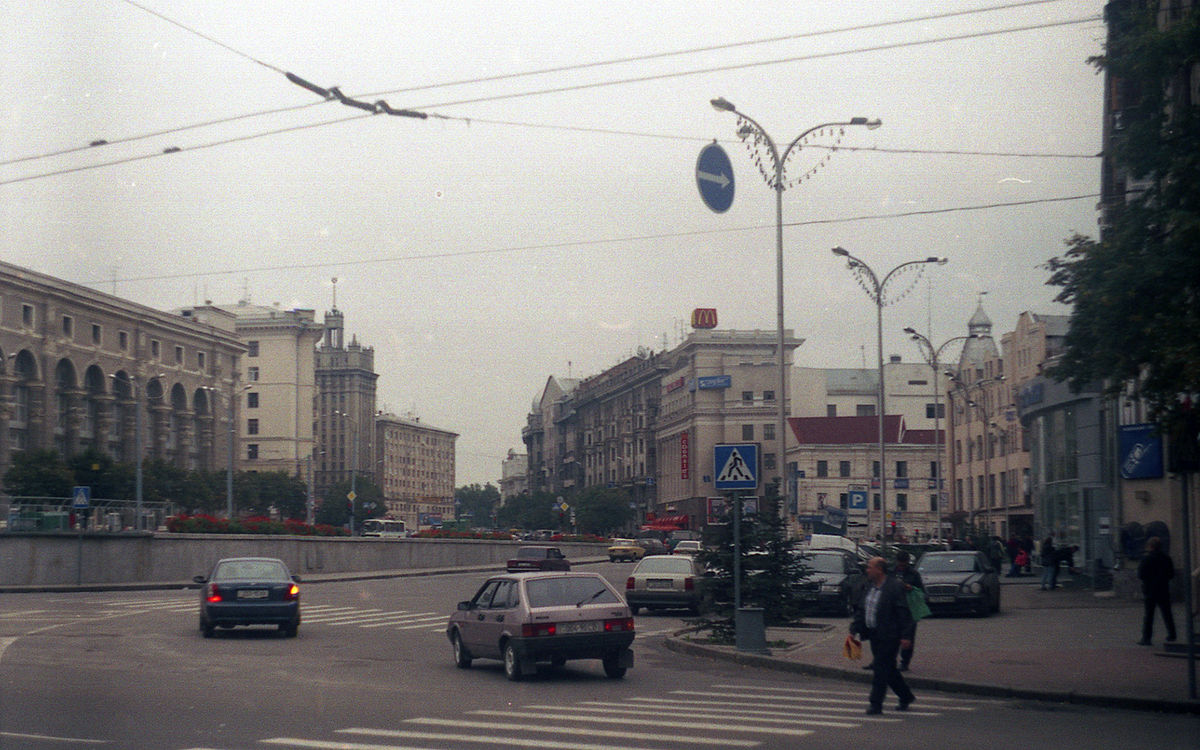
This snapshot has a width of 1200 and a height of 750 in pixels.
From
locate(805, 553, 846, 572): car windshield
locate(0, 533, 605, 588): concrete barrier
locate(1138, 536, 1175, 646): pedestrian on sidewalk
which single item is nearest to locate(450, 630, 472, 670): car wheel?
locate(1138, 536, 1175, 646): pedestrian on sidewalk

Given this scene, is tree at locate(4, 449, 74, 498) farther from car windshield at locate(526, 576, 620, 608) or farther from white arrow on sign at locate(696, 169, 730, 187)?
car windshield at locate(526, 576, 620, 608)

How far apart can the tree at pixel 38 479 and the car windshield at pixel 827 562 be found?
1681 inches

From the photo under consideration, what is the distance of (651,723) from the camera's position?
12664mm

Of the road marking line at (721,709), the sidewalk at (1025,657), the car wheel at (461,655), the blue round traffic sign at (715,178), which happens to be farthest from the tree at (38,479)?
the road marking line at (721,709)

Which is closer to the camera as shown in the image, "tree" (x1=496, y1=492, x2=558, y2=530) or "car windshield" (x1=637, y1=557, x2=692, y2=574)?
"car windshield" (x1=637, y1=557, x2=692, y2=574)

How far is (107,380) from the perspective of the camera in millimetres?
96188

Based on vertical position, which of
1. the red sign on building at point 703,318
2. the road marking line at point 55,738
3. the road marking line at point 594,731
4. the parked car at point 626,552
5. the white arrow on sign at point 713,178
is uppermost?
the red sign on building at point 703,318

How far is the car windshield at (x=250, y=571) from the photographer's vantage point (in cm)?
2473

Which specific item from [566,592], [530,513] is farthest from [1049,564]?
[530,513]

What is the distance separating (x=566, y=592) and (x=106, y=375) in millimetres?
86203

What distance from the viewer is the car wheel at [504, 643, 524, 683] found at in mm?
17016

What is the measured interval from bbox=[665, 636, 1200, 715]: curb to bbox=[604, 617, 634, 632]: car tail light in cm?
275

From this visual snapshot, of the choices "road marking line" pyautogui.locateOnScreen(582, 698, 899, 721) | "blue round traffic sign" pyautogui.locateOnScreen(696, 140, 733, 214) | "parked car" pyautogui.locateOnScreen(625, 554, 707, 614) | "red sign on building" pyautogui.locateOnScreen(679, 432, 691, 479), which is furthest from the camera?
"red sign on building" pyautogui.locateOnScreen(679, 432, 691, 479)

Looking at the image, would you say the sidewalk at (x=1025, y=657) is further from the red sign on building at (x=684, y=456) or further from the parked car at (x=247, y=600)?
the red sign on building at (x=684, y=456)
